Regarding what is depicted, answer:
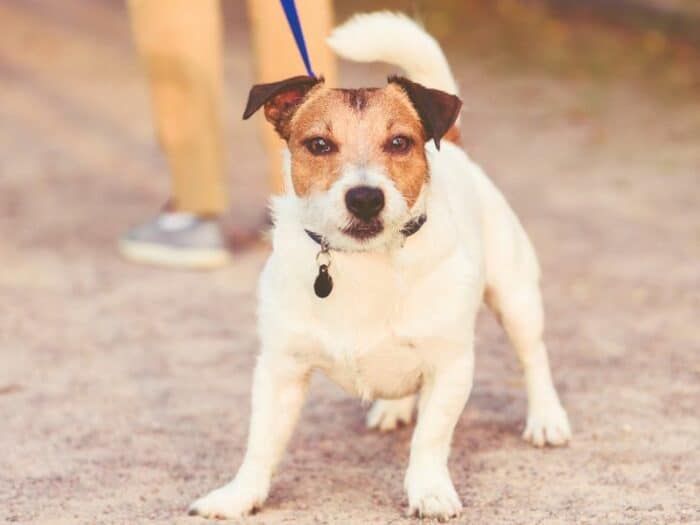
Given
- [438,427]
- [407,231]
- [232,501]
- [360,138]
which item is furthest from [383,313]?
[232,501]

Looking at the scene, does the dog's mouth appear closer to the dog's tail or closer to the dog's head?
the dog's head

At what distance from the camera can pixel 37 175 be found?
8219mm

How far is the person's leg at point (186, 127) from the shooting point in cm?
614

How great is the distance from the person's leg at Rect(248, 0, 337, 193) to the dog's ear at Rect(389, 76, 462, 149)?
7.77 feet

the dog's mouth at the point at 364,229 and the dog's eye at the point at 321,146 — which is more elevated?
the dog's eye at the point at 321,146

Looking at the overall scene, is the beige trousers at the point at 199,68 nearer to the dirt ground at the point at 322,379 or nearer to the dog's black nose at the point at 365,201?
the dirt ground at the point at 322,379

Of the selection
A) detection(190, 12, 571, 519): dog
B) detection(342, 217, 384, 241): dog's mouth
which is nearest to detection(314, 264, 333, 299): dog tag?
detection(190, 12, 571, 519): dog

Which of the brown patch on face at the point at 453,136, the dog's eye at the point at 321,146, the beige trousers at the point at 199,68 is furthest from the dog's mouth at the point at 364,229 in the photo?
the beige trousers at the point at 199,68

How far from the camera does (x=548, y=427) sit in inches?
163

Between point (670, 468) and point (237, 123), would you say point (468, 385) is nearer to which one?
point (670, 468)

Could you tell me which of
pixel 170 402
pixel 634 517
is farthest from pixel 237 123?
pixel 634 517

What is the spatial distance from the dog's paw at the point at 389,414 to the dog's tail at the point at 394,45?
0.98m

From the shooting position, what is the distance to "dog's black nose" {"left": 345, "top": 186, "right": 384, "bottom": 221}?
129 inches

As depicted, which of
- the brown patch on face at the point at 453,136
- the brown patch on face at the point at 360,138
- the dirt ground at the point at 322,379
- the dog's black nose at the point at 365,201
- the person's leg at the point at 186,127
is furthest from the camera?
the person's leg at the point at 186,127
